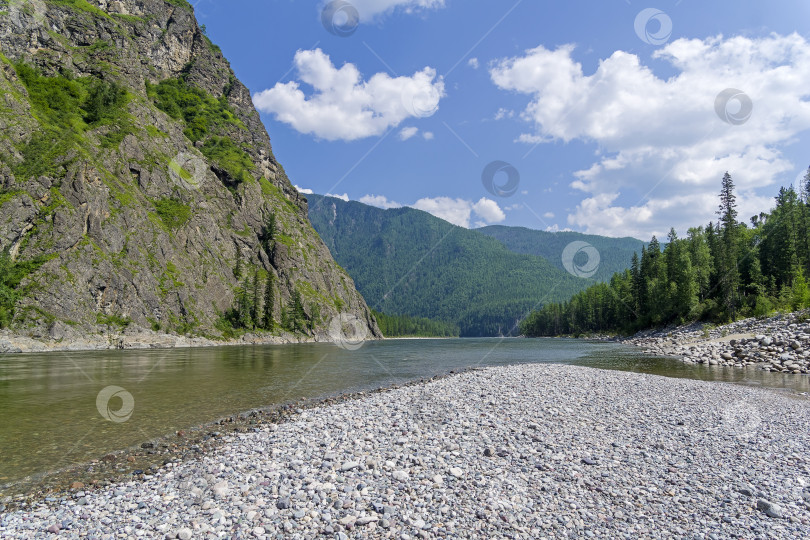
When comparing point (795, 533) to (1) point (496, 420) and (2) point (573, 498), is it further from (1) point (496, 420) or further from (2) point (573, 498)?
(1) point (496, 420)

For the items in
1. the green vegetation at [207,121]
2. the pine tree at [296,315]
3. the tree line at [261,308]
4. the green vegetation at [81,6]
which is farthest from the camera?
the green vegetation at [207,121]

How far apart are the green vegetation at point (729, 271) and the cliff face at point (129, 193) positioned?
91.3 m

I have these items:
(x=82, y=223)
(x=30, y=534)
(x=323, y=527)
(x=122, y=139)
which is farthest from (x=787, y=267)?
(x=122, y=139)

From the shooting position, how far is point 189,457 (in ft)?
36.9

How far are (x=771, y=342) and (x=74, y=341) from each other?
8505 cm

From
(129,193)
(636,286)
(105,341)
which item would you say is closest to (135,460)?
(105,341)

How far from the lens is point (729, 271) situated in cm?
6419

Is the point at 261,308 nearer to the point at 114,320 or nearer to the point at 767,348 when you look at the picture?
the point at 114,320

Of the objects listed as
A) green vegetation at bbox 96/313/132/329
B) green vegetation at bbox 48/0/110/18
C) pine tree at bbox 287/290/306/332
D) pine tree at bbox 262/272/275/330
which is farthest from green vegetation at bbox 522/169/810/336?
green vegetation at bbox 48/0/110/18

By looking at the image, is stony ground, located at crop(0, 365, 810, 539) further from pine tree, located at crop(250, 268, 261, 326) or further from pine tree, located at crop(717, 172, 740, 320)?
pine tree, located at crop(250, 268, 261, 326)

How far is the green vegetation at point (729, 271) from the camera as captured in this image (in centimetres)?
6278

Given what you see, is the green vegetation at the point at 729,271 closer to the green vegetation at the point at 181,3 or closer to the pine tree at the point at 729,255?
the pine tree at the point at 729,255

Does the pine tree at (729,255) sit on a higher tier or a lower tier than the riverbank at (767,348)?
higher

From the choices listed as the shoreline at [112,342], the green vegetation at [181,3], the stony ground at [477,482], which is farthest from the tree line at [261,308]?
the green vegetation at [181,3]
